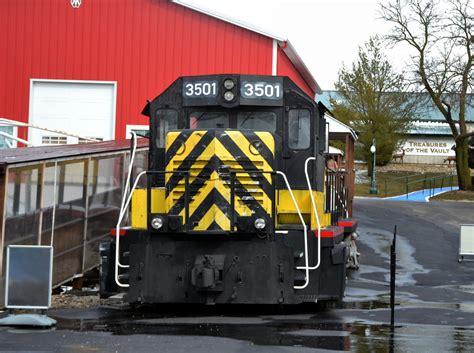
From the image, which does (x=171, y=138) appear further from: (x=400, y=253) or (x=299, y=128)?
(x=400, y=253)

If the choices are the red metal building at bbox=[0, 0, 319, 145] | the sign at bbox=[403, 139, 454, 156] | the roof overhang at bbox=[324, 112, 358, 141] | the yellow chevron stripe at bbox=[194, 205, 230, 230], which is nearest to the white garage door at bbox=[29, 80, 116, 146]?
the red metal building at bbox=[0, 0, 319, 145]

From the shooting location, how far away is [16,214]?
12.2 meters

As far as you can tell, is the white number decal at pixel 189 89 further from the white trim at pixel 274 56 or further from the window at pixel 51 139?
the window at pixel 51 139

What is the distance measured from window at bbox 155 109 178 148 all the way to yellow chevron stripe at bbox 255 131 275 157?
4.80ft

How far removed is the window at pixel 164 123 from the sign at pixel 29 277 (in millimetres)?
2600

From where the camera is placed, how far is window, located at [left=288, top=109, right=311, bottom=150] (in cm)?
1184

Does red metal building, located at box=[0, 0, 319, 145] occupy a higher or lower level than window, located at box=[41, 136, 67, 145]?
higher

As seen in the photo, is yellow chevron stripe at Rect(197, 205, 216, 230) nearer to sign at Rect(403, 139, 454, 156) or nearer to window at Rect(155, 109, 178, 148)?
window at Rect(155, 109, 178, 148)

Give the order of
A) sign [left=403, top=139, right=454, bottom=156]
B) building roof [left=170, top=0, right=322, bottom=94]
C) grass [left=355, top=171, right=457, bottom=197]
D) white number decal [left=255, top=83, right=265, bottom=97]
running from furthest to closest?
sign [left=403, top=139, right=454, bottom=156] < grass [left=355, top=171, right=457, bottom=197] < building roof [left=170, top=0, right=322, bottom=94] < white number decal [left=255, top=83, right=265, bottom=97]

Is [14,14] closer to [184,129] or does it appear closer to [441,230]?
[441,230]

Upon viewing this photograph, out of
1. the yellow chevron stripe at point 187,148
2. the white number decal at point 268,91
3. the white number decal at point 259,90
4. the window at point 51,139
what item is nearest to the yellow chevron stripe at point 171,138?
the yellow chevron stripe at point 187,148

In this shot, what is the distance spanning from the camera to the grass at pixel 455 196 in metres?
41.2

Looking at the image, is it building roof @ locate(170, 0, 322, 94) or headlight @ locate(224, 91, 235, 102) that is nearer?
headlight @ locate(224, 91, 235, 102)

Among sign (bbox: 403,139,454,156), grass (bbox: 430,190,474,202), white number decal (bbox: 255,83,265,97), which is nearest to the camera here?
white number decal (bbox: 255,83,265,97)
